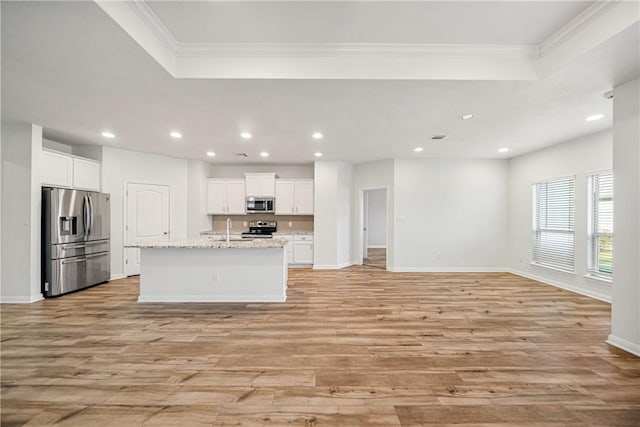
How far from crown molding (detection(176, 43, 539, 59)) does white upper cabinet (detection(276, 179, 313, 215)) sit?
4.54 m

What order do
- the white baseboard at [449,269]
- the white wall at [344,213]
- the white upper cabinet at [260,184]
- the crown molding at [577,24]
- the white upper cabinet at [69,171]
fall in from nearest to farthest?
the crown molding at [577,24] < the white upper cabinet at [69,171] < the white baseboard at [449,269] < the white wall at [344,213] < the white upper cabinet at [260,184]

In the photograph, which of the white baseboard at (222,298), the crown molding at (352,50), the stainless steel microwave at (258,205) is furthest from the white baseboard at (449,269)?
the crown molding at (352,50)

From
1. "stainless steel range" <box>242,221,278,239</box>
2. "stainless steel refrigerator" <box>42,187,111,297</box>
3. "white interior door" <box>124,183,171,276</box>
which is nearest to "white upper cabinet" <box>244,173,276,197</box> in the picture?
"stainless steel range" <box>242,221,278,239</box>

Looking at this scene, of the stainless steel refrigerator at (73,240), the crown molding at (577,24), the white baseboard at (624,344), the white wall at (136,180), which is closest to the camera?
the crown molding at (577,24)

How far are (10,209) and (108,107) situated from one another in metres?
2.54

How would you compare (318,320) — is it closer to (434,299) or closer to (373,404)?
(373,404)

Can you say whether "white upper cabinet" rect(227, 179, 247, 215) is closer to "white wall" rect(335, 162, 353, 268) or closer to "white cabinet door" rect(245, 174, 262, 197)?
"white cabinet door" rect(245, 174, 262, 197)

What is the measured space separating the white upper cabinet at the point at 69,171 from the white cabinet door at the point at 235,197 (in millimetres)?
2712

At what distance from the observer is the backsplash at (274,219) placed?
752 centimetres

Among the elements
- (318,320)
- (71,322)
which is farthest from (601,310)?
(71,322)

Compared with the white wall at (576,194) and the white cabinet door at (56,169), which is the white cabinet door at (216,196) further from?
the white wall at (576,194)

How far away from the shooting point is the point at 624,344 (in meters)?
2.72

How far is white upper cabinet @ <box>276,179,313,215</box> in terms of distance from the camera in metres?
7.18

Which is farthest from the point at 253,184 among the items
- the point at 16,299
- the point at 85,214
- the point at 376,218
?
the point at 376,218
